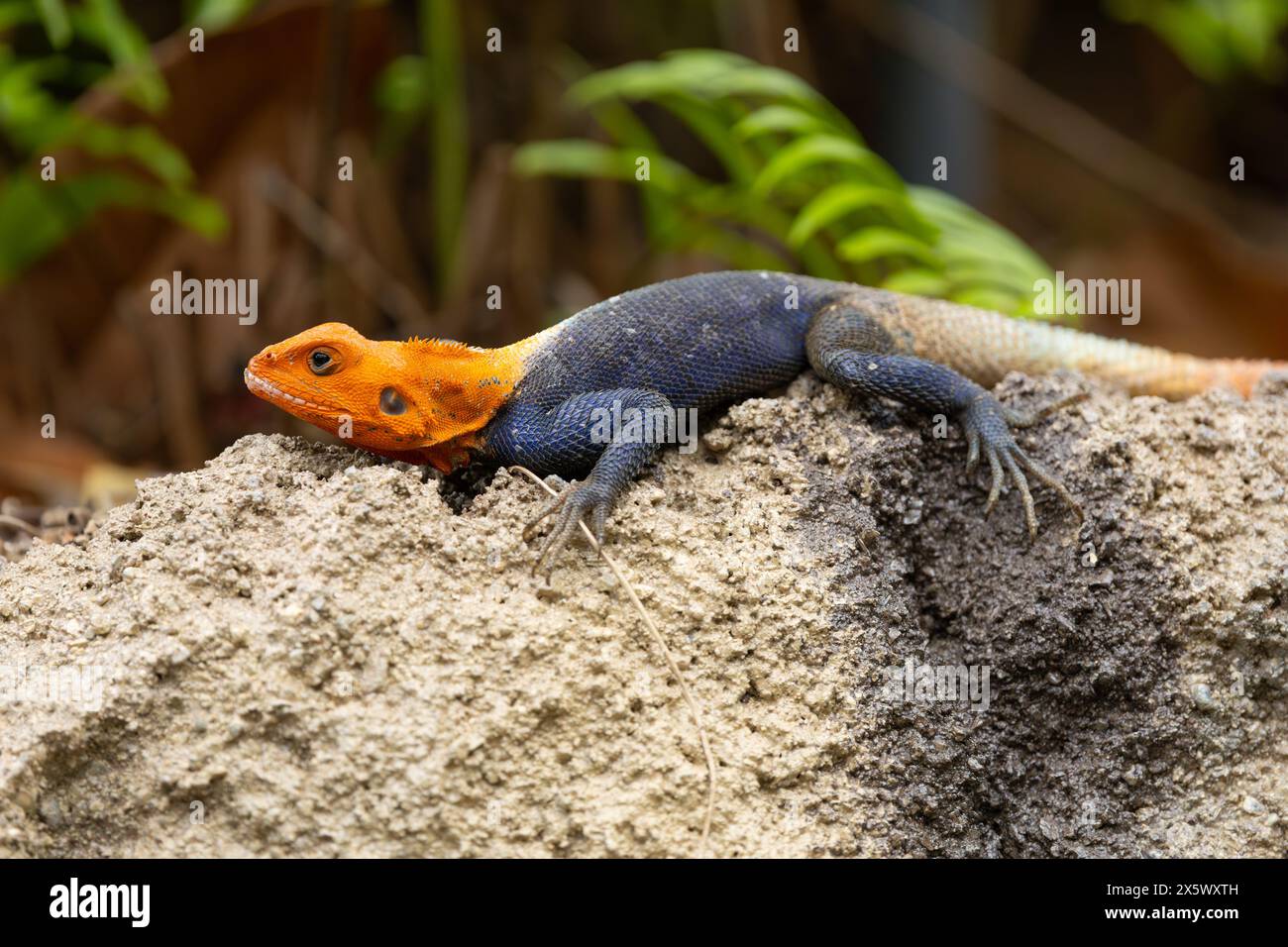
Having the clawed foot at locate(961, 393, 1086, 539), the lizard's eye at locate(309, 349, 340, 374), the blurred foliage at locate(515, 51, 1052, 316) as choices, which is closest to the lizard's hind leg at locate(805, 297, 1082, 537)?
the clawed foot at locate(961, 393, 1086, 539)

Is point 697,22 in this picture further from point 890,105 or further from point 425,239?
point 425,239

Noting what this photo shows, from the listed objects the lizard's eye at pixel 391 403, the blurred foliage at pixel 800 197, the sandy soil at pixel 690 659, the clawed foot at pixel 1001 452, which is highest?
the blurred foliage at pixel 800 197

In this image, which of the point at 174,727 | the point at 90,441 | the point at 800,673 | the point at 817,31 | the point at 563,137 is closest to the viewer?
the point at 174,727

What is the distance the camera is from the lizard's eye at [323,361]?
293 centimetres

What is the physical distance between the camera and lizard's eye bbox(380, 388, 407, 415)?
2.98m

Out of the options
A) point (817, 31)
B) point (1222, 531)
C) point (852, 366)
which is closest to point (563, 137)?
point (817, 31)

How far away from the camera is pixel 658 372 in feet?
10.5

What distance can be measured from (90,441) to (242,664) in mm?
3826

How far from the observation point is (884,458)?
9.90ft

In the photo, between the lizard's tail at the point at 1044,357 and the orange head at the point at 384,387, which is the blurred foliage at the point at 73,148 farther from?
the lizard's tail at the point at 1044,357

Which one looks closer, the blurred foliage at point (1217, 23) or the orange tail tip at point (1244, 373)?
the orange tail tip at point (1244, 373)

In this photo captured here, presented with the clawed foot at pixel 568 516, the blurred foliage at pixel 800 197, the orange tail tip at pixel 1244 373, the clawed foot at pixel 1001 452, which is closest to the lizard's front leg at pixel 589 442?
the clawed foot at pixel 568 516

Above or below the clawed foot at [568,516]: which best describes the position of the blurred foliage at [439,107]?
above

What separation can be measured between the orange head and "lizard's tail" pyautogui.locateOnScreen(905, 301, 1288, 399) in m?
1.29
